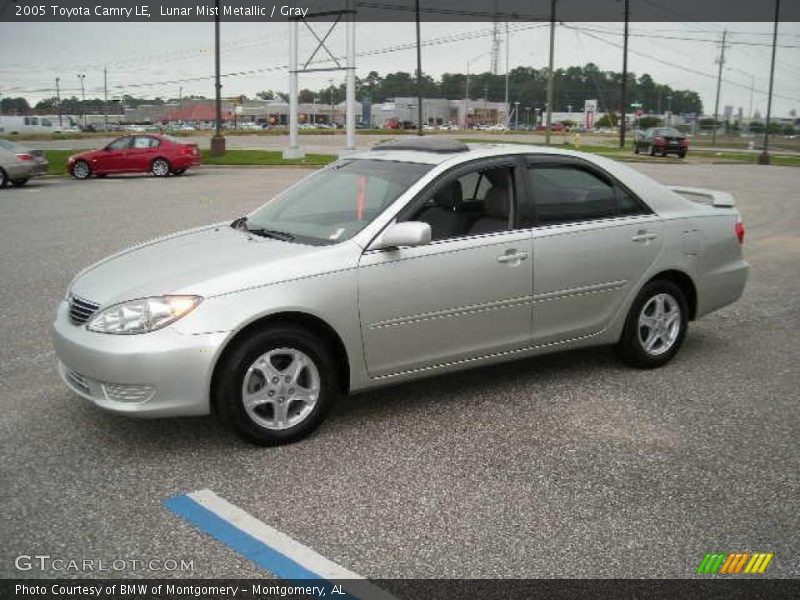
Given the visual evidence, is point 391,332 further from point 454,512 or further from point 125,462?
point 125,462

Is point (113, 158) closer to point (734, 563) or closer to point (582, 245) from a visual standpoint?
point (582, 245)

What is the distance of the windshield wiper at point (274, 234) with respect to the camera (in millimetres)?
4985

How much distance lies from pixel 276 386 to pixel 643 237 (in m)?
2.84

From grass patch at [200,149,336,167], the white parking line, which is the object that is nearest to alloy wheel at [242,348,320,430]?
the white parking line

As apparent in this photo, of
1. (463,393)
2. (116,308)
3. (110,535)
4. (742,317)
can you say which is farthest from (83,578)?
(742,317)

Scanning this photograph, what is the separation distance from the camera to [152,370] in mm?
4121

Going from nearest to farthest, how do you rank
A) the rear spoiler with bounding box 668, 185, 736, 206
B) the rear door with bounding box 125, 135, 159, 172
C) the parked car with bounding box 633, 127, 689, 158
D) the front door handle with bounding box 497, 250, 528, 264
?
the front door handle with bounding box 497, 250, 528, 264, the rear spoiler with bounding box 668, 185, 736, 206, the rear door with bounding box 125, 135, 159, 172, the parked car with bounding box 633, 127, 689, 158

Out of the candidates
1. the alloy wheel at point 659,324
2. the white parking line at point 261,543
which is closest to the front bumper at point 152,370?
the white parking line at point 261,543

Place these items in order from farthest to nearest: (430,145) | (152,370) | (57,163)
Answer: (57,163) → (430,145) → (152,370)

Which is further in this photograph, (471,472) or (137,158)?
(137,158)

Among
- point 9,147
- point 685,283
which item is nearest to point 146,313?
point 685,283

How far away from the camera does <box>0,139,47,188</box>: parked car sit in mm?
21906

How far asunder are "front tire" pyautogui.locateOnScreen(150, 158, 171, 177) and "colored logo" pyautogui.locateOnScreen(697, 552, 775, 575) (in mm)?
25202

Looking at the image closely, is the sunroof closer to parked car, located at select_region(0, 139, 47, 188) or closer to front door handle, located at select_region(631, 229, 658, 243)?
front door handle, located at select_region(631, 229, 658, 243)
